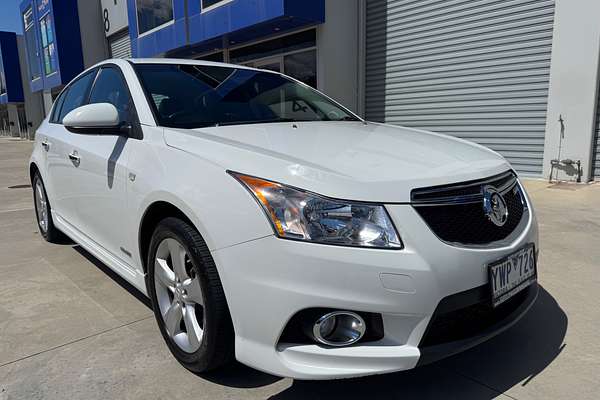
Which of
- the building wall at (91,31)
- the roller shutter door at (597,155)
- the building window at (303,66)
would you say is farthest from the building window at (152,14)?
the roller shutter door at (597,155)

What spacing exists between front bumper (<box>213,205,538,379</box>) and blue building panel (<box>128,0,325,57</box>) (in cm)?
757

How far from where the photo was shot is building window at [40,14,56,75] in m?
21.9

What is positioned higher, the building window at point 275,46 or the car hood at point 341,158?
the building window at point 275,46

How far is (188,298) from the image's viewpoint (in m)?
2.07

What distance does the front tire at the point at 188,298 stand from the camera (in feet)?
6.06

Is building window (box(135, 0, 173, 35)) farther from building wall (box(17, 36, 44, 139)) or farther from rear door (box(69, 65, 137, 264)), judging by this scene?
building wall (box(17, 36, 44, 139))

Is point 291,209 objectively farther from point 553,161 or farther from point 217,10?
point 217,10

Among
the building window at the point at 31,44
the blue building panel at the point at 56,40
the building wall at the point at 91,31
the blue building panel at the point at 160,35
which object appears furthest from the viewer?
the building window at the point at 31,44

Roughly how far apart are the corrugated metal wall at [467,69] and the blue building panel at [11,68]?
34.2 metres

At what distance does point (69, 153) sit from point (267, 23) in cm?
677

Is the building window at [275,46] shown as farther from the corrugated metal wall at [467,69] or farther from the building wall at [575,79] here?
the building wall at [575,79]

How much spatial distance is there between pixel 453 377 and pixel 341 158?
3.66ft

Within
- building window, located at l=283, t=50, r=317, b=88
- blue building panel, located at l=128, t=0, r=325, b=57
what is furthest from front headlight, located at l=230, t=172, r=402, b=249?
building window, located at l=283, t=50, r=317, b=88

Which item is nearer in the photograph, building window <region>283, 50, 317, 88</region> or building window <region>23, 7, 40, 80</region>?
building window <region>283, 50, 317, 88</region>
